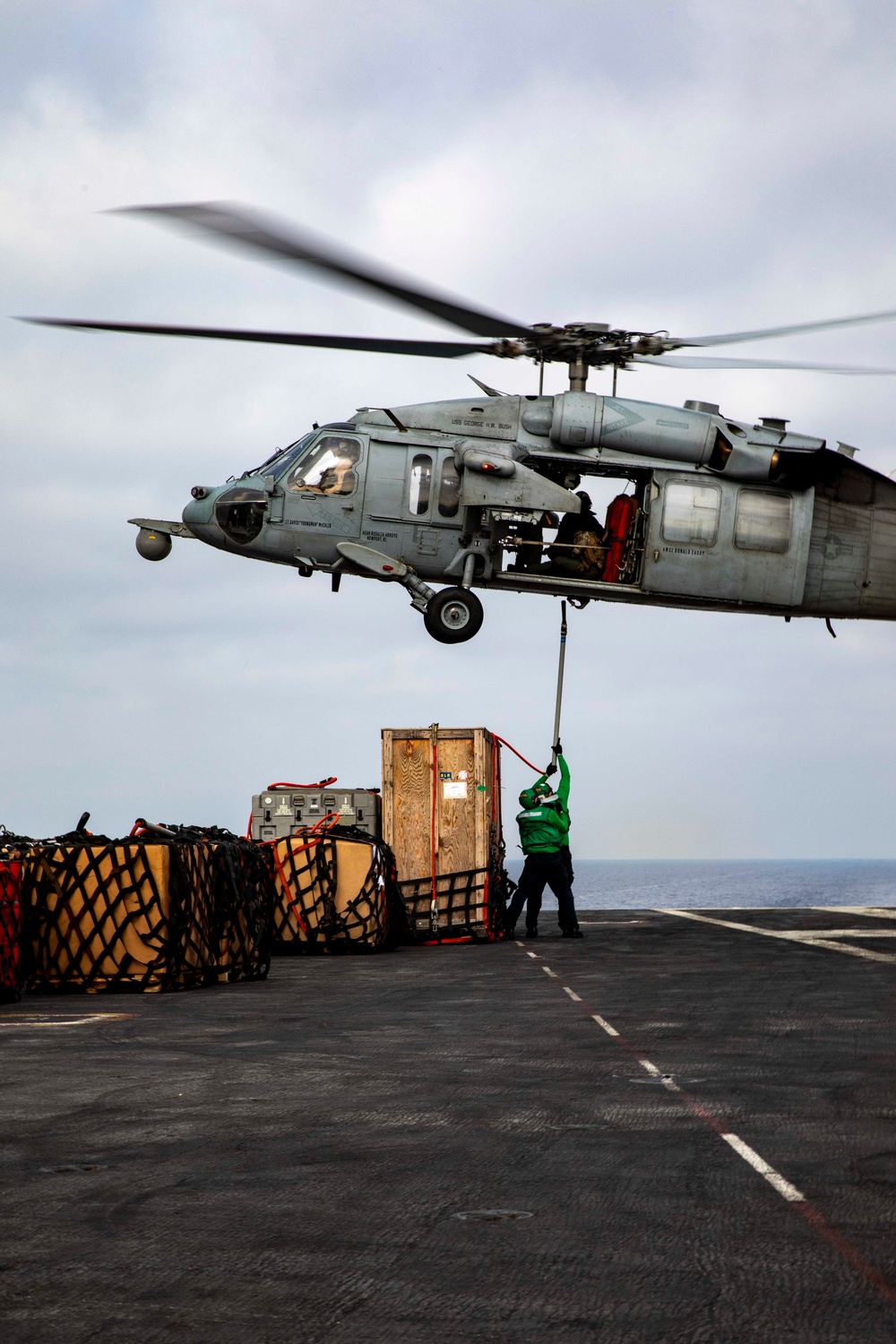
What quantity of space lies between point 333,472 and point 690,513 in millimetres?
5482

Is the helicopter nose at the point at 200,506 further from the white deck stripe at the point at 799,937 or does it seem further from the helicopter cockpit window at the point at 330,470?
the white deck stripe at the point at 799,937

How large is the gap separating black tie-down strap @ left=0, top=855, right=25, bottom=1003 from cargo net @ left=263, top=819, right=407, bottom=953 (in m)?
5.90

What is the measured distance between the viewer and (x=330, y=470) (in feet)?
70.5

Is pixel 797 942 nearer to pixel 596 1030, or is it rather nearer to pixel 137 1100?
pixel 596 1030

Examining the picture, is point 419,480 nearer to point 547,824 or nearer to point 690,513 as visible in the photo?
point 690,513

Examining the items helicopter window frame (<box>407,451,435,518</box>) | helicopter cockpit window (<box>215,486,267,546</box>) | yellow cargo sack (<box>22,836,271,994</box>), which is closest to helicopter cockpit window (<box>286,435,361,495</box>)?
helicopter cockpit window (<box>215,486,267,546</box>)

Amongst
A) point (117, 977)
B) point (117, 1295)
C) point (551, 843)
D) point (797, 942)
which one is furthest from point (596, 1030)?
point (551, 843)

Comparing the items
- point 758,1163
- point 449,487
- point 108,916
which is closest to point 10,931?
point 108,916

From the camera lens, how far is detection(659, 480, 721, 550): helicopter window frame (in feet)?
70.5

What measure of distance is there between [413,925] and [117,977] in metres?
8.75

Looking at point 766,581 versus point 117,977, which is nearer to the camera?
point 117,977

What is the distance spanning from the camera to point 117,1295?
4.49 meters

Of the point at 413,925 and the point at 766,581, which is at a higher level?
the point at 766,581

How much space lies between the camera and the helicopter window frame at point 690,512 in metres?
21.5
